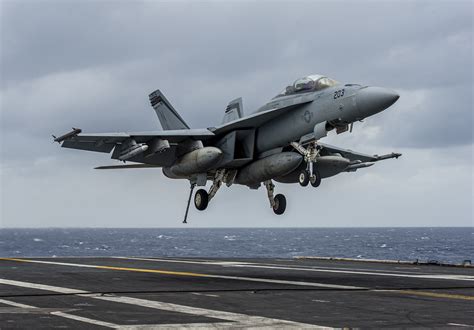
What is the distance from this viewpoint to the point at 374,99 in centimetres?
2175

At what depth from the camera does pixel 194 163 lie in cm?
2631

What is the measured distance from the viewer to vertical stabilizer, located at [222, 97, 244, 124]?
94.9 ft

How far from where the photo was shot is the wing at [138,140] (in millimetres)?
26438

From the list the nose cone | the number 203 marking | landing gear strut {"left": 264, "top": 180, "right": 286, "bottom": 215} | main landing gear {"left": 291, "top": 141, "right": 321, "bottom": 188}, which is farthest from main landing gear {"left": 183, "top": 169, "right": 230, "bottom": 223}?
the nose cone

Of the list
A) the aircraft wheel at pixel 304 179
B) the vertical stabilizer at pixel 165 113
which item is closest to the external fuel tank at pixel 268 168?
the aircraft wheel at pixel 304 179

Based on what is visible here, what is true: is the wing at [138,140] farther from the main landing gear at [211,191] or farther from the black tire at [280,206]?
the black tire at [280,206]

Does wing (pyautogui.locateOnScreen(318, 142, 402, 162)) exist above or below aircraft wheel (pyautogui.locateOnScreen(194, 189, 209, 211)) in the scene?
above

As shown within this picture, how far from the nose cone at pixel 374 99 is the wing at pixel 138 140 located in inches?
293

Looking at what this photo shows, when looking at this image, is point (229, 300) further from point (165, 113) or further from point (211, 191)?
point (165, 113)

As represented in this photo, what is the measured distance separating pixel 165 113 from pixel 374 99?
556 inches

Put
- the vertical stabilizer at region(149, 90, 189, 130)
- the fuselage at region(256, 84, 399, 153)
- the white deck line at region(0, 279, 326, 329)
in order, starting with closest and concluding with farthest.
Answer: the white deck line at region(0, 279, 326, 329) < the fuselage at region(256, 84, 399, 153) < the vertical stabilizer at region(149, 90, 189, 130)

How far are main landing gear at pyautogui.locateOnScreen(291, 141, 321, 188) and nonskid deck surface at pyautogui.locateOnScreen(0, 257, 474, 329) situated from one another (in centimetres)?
334

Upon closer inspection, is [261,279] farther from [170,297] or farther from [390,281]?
[170,297]

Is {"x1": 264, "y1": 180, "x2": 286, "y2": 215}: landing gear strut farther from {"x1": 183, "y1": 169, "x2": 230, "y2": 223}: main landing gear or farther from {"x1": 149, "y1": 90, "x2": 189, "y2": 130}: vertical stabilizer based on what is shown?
{"x1": 149, "y1": 90, "x2": 189, "y2": 130}: vertical stabilizer
